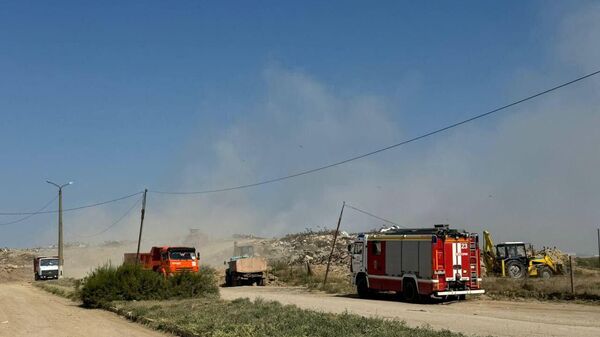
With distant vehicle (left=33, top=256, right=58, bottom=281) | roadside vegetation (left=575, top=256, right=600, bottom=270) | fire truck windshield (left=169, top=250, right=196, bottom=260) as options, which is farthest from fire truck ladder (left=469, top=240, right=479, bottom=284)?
distant vehicle (left=33, top=256, right=58, bottom=281)

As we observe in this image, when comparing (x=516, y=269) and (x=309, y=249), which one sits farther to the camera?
(x=309, y=249)

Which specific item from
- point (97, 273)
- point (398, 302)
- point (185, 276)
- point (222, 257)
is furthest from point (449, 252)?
point (222, 257)

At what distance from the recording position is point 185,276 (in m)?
29.8

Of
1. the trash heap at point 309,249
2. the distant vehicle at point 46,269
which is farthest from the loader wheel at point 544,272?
the distant vehicle at point 46,269

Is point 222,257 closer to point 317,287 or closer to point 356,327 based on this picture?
point 317,287

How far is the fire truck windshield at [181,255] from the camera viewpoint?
1759 inches

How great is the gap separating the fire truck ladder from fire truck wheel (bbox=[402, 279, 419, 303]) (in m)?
2.55

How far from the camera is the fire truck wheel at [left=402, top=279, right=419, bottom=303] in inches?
1130

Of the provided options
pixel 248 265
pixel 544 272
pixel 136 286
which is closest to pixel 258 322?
pixel 136 286

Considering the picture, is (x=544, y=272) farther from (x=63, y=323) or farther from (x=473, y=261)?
(x=63, y=323)

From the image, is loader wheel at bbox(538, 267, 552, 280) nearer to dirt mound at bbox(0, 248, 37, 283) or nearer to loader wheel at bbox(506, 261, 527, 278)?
loader wheel at bbox(506, 261, 527, 278)

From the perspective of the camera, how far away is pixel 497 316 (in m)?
21.7

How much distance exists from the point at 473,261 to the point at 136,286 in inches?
587

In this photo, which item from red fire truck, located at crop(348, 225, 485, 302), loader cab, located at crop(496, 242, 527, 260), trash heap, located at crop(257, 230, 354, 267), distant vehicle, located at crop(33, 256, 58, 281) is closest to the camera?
red fire truck, located at crop(348, 225, 485, 302)
